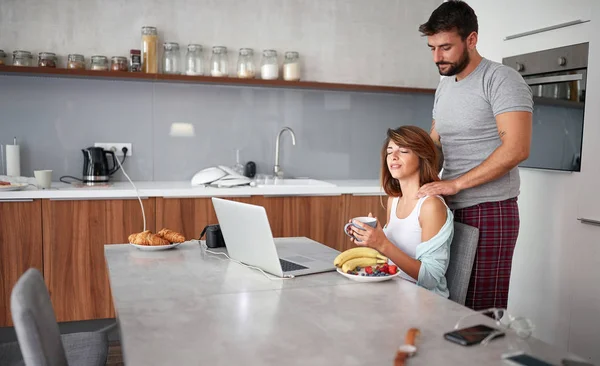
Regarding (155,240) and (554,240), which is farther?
(554,240)

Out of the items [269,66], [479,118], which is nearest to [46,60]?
[269,66]

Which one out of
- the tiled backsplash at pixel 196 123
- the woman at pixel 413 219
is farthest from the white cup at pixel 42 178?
the woman at pixel 413 219

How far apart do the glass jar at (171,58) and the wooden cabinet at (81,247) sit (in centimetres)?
90

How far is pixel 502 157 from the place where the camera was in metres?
2.10

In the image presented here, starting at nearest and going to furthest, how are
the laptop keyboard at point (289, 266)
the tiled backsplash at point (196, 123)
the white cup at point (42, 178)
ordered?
the laptop keyboard at point (289, 266)
the white cup at point (42, 178)
the tiled backsplash at point (196, 123)

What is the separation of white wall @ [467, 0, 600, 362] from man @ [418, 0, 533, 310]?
30.3 inches

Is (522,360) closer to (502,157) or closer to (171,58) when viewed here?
(502,157)

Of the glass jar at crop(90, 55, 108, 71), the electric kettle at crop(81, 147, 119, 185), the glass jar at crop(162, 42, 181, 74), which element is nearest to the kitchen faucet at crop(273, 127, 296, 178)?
the glass jar at crop(162, 42, 181, 74)

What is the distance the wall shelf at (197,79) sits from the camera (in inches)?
137

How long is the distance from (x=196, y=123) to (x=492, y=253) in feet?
7.73

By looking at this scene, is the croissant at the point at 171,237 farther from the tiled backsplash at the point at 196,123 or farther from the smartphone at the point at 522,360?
the tiled backsplash at the point at 196,123

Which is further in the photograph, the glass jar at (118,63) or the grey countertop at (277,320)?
the glass jar at (118,63)

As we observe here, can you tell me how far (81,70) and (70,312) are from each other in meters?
1.41

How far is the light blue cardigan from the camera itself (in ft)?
6.24
